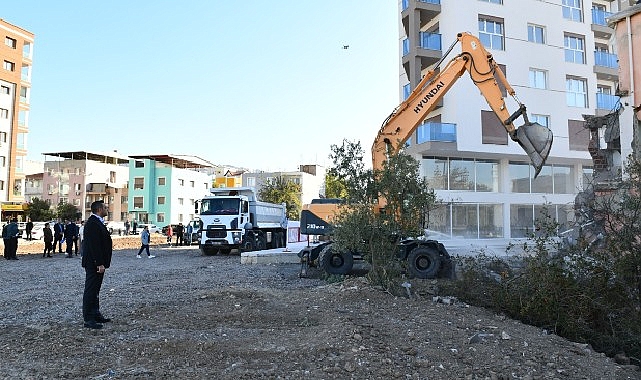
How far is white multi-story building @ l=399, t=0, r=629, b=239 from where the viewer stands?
2841cm

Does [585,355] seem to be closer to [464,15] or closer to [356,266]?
[356,266]

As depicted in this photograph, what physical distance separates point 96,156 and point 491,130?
258 feet

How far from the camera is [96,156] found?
3558 inches

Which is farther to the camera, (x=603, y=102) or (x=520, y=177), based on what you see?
(x=603, y=102)

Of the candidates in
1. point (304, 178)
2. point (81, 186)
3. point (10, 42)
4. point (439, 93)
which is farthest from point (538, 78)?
point (81, 186)

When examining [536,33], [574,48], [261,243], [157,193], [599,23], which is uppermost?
[599,23]

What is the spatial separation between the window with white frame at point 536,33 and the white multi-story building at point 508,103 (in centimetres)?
6

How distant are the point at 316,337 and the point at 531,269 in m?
3.32

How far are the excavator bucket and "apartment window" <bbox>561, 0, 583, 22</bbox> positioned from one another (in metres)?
23.4

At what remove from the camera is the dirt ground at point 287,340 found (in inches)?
205

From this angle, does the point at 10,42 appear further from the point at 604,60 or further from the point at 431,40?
the point at 604,60

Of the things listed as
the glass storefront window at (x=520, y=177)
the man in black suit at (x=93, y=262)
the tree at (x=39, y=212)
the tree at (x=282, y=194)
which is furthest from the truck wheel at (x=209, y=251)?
the tree at (x=39, y=212)

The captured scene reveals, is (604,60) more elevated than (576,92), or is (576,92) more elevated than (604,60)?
(604,60)

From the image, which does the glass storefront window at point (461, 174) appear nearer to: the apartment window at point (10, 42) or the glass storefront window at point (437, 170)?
the glass storefront window at point (437, 170)
